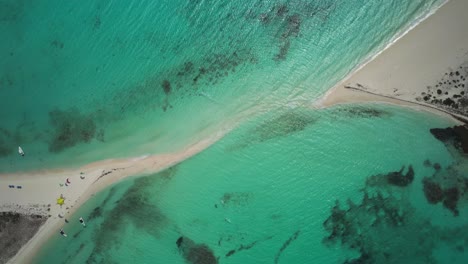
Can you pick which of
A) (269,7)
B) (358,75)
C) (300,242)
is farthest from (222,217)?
(269,7)

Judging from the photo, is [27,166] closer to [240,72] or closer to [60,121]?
[60,121]

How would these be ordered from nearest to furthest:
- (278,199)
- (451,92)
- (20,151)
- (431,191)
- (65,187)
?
1. (451,92)
2. (431,191)
3. (278,199)
4. (65,187)
5. (20,151)

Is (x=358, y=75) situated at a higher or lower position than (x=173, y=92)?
higher


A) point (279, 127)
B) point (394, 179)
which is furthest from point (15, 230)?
point (394, 179)

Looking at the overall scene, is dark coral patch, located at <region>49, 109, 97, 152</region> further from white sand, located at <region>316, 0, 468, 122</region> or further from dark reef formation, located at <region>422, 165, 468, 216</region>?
dark reef formation, located at <region>422, 165, 468, 216</region>

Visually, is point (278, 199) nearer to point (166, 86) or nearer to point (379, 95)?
point (379, 95)
